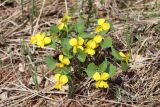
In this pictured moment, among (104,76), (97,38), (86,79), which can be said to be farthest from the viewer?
(86,79)

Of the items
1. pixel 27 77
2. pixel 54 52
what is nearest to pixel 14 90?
pixel 27 77

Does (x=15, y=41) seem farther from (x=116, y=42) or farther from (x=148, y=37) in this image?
(x=148, y=37)

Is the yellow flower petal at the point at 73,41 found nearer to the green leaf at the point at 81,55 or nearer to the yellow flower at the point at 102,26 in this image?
the green leaf at the point at 81,55

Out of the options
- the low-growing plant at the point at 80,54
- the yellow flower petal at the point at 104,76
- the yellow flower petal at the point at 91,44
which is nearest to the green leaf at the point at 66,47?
the low-growing plant at the point at 80,54

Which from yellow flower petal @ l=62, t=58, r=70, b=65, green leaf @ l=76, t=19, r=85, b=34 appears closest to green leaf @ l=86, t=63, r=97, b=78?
yellow flower petal @ l=62, t=58, r=70, b=65

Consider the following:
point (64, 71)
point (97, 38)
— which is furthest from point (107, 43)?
point (64, 71)

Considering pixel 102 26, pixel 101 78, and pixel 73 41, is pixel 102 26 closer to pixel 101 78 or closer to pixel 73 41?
pixel 73 41

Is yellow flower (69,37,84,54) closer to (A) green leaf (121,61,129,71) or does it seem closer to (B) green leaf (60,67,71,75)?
(B) green leaf (60,67,71,75)
